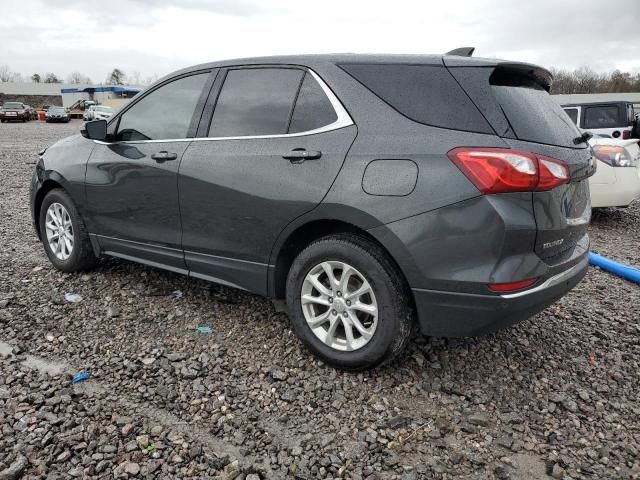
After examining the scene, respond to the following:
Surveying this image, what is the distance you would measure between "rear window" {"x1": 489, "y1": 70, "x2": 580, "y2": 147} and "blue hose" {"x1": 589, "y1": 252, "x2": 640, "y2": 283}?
2315 millimetres

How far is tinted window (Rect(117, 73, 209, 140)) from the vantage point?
3.62 m

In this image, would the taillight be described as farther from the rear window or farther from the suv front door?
the suv front door

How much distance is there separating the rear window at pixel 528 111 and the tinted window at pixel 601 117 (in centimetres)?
1066

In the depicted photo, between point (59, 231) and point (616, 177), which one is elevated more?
point (616, 177)

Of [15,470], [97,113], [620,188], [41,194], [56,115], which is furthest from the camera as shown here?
[56,115]

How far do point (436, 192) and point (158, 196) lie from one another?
6.71 ft

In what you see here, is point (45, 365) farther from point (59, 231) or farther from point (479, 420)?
point (479, 420)

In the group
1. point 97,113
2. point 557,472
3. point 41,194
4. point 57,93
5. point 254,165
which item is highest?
point 57,93

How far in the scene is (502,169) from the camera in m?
2.43

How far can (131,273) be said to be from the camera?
15.1 feet

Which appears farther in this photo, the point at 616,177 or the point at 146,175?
the point at 616,177

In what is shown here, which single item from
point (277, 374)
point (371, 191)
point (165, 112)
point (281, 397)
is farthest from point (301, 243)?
point (165, 112)

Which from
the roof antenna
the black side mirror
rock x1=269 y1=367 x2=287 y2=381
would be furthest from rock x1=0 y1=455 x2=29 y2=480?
the roof antenna

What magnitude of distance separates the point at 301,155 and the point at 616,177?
209 inches
